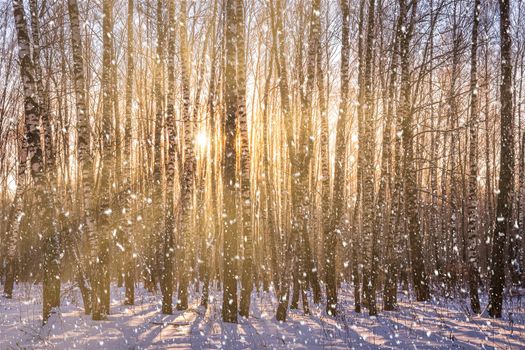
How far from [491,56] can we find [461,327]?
20.4 m

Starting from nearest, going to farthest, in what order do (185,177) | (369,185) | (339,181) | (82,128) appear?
(82,128) → (185,177) → (369,185) → (339,181)

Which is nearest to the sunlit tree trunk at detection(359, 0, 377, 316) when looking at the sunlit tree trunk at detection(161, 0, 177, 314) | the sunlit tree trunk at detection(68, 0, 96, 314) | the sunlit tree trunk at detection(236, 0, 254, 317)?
the sunlit tree trunk at detection(236, 0, 254, 317)

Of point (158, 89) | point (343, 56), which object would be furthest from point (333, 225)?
point (158, 89)

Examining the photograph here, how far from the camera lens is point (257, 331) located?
8.30 m

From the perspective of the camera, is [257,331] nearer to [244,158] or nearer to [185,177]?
[244,158]

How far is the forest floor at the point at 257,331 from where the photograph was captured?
280 inches

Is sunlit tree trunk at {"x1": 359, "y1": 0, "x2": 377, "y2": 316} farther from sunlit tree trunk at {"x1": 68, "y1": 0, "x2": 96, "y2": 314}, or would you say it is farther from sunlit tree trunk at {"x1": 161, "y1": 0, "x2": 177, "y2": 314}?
sunlit tree trunk at {"x1": 68, "y1": 0, "x2": 96, "y2": 314}

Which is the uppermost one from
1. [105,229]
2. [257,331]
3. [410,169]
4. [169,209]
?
[410,169]

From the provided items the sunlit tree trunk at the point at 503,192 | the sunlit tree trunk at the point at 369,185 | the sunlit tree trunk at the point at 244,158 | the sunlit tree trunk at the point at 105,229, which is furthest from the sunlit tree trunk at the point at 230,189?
the sunlit tree trunk at the point at 503,192

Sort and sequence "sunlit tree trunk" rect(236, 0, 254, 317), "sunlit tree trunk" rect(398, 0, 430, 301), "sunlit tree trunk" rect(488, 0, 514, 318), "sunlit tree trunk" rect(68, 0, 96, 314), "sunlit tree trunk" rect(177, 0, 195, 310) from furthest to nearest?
"sunlit tree trunk" rect(398, 0, 430, 301) < "sunlit tree trunk" rect(177, 0, 195, 310) < "sunlit tree trunk" rect(488, 0, 514, 318) < "sunlit tree trunk" rect(236, 0, 254, 317) < "sunlit tree trunk" rect(68, 0, 96, 314)

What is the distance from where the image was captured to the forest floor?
23.3 feet

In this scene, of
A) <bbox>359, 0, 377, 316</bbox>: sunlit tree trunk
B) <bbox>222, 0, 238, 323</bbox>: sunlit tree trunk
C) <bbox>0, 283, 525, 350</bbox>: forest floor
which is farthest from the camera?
<bbox>359, 0, 377, 316</bbox>: sunlit tree trunk

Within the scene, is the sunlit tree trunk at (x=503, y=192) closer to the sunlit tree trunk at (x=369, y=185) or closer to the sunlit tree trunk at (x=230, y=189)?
the sunlit tree trunk at (x=369, y=185)

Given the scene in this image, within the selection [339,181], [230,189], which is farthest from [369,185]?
[230,189]
